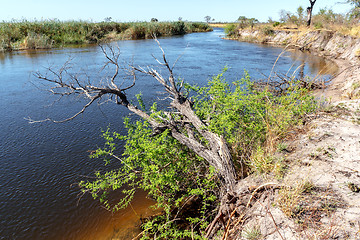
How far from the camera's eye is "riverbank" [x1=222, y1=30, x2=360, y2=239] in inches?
126

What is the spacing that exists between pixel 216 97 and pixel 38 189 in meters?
5.88

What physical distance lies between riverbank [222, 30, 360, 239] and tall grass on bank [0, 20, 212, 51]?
840 inches

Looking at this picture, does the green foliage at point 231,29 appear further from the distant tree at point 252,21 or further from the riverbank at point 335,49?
the riverbank at point 335,49

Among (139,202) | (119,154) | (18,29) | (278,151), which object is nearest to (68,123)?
(119,154)

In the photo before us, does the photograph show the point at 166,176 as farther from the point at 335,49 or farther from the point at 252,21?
the point at 252,21

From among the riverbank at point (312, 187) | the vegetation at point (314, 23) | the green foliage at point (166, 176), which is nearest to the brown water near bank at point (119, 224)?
the green foliage at point (166, 176)

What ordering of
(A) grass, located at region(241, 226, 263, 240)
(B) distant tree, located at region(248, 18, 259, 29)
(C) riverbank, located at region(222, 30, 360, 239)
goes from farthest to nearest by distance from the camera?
1. (B) distant tree, located at region(248, 18, 259, 29)
2. (A) grass, located at region(241, 226, 263, 240)
3. (C) riverbank, located at region(222, 30, 360, 239)

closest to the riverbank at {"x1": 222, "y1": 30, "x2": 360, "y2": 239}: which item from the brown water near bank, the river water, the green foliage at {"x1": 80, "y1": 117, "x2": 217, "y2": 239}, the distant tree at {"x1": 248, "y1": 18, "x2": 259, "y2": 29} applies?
the green foliage at {"x1": 80, "y1": 117, "x2": 217, "y2": 239}

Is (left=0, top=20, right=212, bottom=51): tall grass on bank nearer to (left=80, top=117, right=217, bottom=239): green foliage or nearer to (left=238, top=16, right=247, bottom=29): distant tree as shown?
(left=238, top=16, right=247, bottom=29): distant tree

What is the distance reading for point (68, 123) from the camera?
10352 mm

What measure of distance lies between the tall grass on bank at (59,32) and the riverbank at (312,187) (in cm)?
2133

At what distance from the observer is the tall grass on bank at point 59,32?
26391 mm

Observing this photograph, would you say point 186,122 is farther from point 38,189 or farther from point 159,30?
point 159,30

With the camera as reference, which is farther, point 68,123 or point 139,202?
point 68,123
